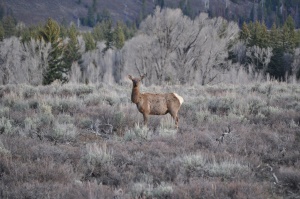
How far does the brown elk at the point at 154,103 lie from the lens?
8.20 metres

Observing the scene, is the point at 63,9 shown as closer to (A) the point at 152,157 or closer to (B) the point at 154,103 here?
(B) the point at 154,103

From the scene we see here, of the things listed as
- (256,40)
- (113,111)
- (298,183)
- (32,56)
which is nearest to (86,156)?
(298,183)

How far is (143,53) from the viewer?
3381 cm

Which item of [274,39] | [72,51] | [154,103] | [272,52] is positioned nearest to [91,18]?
[72,51]

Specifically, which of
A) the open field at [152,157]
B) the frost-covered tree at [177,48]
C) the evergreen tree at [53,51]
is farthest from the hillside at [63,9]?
the open field at [152,157]

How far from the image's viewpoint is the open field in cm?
438

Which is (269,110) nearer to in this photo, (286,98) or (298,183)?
(286,98)

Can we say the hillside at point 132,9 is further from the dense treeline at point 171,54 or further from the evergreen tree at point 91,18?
the dense treeline at point 171,54

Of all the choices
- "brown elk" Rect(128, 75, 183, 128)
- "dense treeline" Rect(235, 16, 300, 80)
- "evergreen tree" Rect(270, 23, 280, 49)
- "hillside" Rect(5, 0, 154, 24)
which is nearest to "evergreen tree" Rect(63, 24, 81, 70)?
"dense treeline" Rect(235, 16, 300, 80)

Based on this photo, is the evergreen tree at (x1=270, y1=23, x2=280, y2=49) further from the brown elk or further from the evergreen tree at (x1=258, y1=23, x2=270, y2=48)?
the brown elk

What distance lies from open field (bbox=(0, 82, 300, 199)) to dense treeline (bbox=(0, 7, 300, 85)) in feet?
59.5

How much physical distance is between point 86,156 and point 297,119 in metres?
5.82

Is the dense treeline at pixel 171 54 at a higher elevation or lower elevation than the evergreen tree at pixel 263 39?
lower

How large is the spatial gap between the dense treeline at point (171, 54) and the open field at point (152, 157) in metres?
18.1
